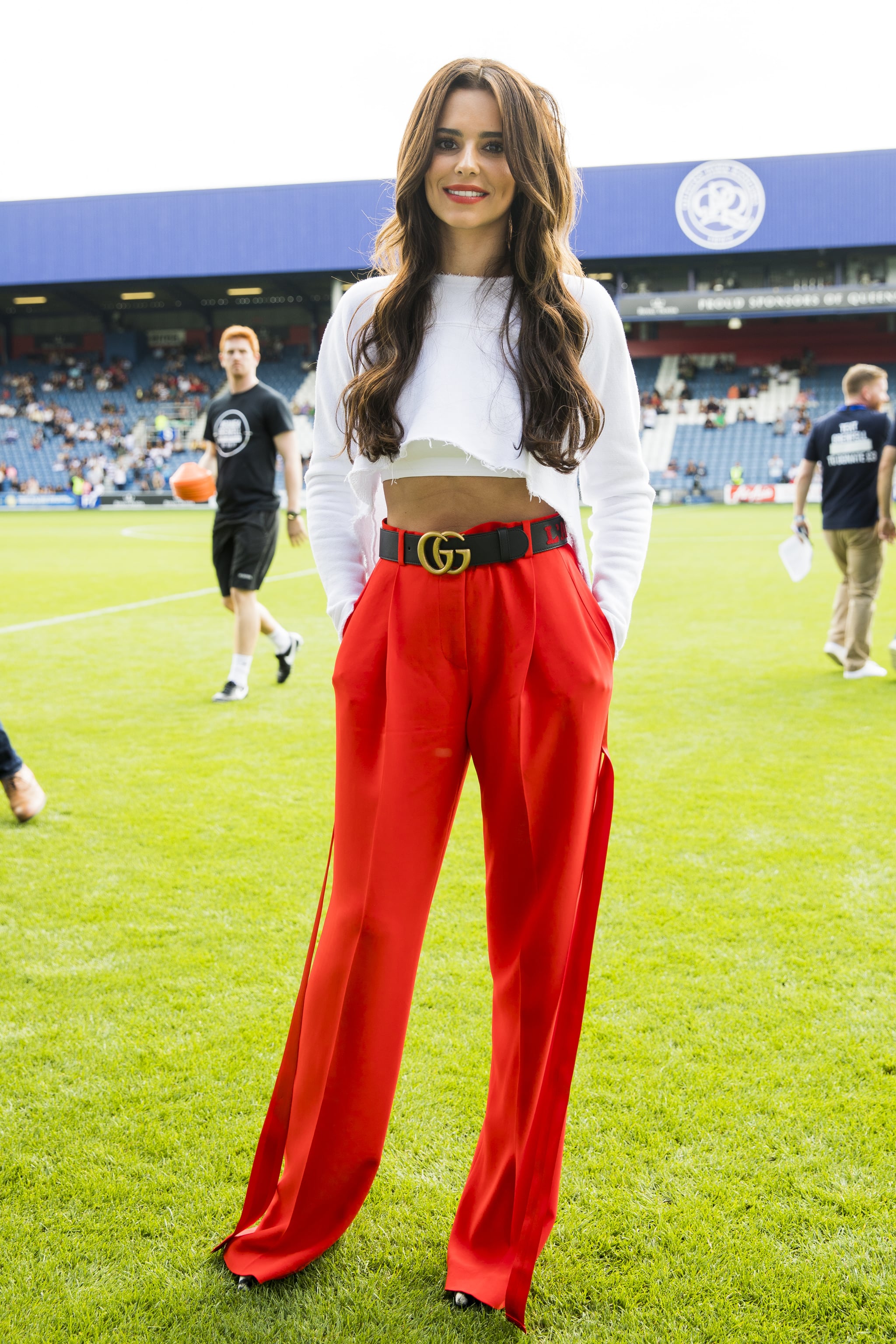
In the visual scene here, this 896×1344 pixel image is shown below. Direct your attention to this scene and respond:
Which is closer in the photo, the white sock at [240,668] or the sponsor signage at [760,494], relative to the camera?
the white sock at [240,668]

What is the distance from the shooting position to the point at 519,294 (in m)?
1.75

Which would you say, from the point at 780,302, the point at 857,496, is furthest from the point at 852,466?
the point at 780,302

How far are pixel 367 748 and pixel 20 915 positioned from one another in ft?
7.03

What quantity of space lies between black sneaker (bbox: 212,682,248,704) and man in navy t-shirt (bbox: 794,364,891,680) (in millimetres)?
3883

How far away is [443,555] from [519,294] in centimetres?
47

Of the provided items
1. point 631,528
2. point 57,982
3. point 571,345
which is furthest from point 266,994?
point 571,345

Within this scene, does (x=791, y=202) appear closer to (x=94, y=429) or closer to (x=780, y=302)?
(x=780, y=302)

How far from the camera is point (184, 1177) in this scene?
215 cm

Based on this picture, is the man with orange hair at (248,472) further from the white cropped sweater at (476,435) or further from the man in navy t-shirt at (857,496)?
the white cropped sweater at (476,435)

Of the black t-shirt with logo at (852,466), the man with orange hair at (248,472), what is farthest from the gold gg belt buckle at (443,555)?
the black t-shirt with logo at (852,466)

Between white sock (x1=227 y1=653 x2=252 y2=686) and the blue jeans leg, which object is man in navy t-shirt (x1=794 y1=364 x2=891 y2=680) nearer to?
white sock (x1=227 y1=653 x2=252 y2=686)

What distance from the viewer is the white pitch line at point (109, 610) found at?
9445 millimetres

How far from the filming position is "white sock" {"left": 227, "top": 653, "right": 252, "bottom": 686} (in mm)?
6641

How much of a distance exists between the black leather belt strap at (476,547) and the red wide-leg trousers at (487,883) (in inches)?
0.7
